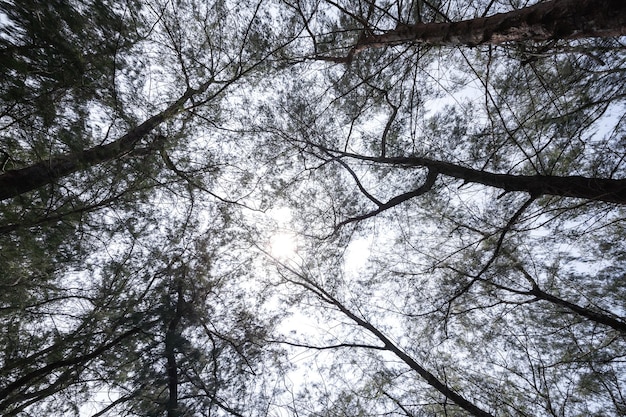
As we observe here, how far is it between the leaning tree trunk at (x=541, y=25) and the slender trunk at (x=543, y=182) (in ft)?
2.33

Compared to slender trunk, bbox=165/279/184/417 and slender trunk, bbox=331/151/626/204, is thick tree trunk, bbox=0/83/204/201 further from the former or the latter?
slender trunk, bbox=331/151/626/204

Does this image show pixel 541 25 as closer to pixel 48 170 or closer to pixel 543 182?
pixel 543 182

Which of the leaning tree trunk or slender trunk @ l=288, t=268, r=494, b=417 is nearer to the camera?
the leaning tree trunk

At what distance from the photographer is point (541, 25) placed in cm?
130

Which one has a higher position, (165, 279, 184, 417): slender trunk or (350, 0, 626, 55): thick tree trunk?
(350, 0, 626, 55): thick tree trunk

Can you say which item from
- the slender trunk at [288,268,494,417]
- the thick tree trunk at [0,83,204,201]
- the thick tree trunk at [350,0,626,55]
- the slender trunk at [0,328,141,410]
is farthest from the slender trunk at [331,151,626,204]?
the slender trunk at [0,328,141,410]

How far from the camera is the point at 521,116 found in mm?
2393

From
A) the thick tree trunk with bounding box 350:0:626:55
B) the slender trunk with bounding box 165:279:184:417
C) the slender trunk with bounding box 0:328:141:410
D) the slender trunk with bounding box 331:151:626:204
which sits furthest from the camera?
the slender trunk with bounding box 165:279:184:417

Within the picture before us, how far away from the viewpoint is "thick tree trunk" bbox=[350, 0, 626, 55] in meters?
1.14

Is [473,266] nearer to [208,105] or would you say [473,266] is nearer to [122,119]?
[208,105]

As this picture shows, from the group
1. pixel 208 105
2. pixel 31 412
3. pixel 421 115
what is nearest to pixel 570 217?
pixel 421 115

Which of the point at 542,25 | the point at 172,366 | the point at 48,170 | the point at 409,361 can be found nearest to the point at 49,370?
the point at 172,366

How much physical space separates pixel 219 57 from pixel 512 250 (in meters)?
2.88

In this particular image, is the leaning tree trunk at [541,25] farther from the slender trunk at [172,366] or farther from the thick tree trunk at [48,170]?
the slender trunk at [172,366]
